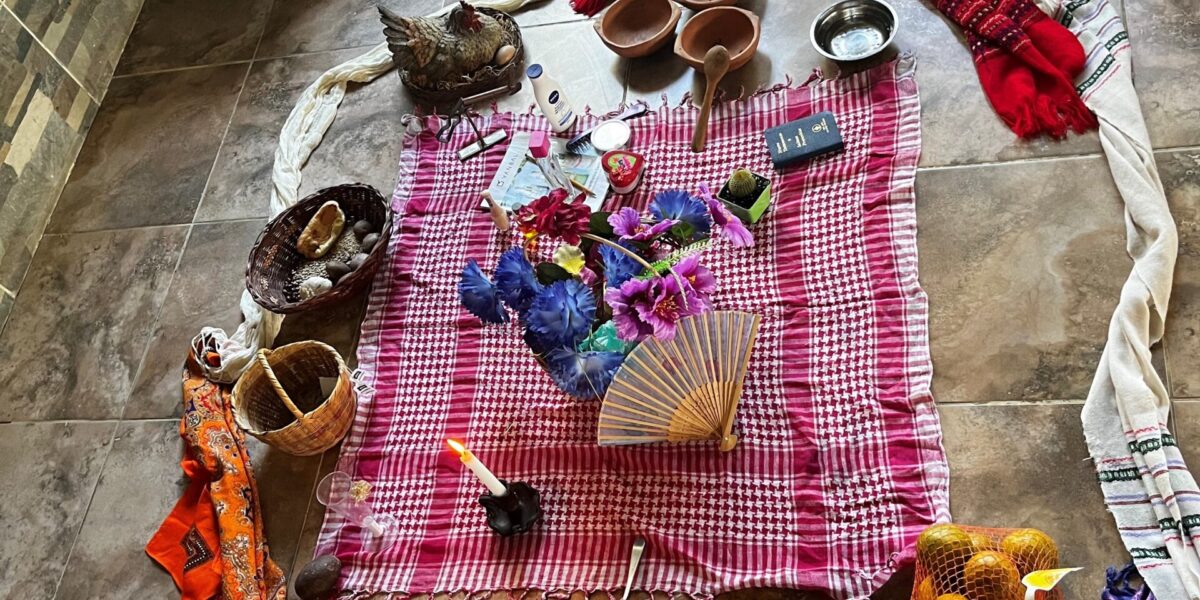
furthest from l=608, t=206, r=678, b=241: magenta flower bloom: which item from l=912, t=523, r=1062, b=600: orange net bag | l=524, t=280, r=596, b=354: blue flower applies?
l=912, t=523, r=1062, b=600: orange net bag

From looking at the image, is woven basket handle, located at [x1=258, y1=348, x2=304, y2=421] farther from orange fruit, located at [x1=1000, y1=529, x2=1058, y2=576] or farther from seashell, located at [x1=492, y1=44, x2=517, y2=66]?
orange fruit, located at [x1=1000, y1=529, x2=1058, y2=576]

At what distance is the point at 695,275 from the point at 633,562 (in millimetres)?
497

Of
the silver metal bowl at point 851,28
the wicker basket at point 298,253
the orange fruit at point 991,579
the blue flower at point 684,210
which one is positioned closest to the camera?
the orange fruit at point 991,579

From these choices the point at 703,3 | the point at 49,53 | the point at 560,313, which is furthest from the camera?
the point at 49,53

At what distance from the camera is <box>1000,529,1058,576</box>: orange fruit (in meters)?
1.23

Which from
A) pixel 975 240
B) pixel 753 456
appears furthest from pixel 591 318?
pixel 975 240

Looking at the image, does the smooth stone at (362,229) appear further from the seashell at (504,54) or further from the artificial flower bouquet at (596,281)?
the artificial flower bouquet at (596,281)

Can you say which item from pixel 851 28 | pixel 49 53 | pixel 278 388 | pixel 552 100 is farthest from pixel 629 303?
pixel 49 53

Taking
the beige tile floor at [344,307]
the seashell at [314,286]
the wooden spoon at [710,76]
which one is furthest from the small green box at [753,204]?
the seashell at [314,286]

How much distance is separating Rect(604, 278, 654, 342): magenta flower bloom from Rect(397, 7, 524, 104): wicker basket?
1.04 m

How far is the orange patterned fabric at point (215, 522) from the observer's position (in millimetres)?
1636

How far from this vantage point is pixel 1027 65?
181 cm

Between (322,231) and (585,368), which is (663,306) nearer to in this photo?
(585,368)

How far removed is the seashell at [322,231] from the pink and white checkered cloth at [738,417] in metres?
0.13
